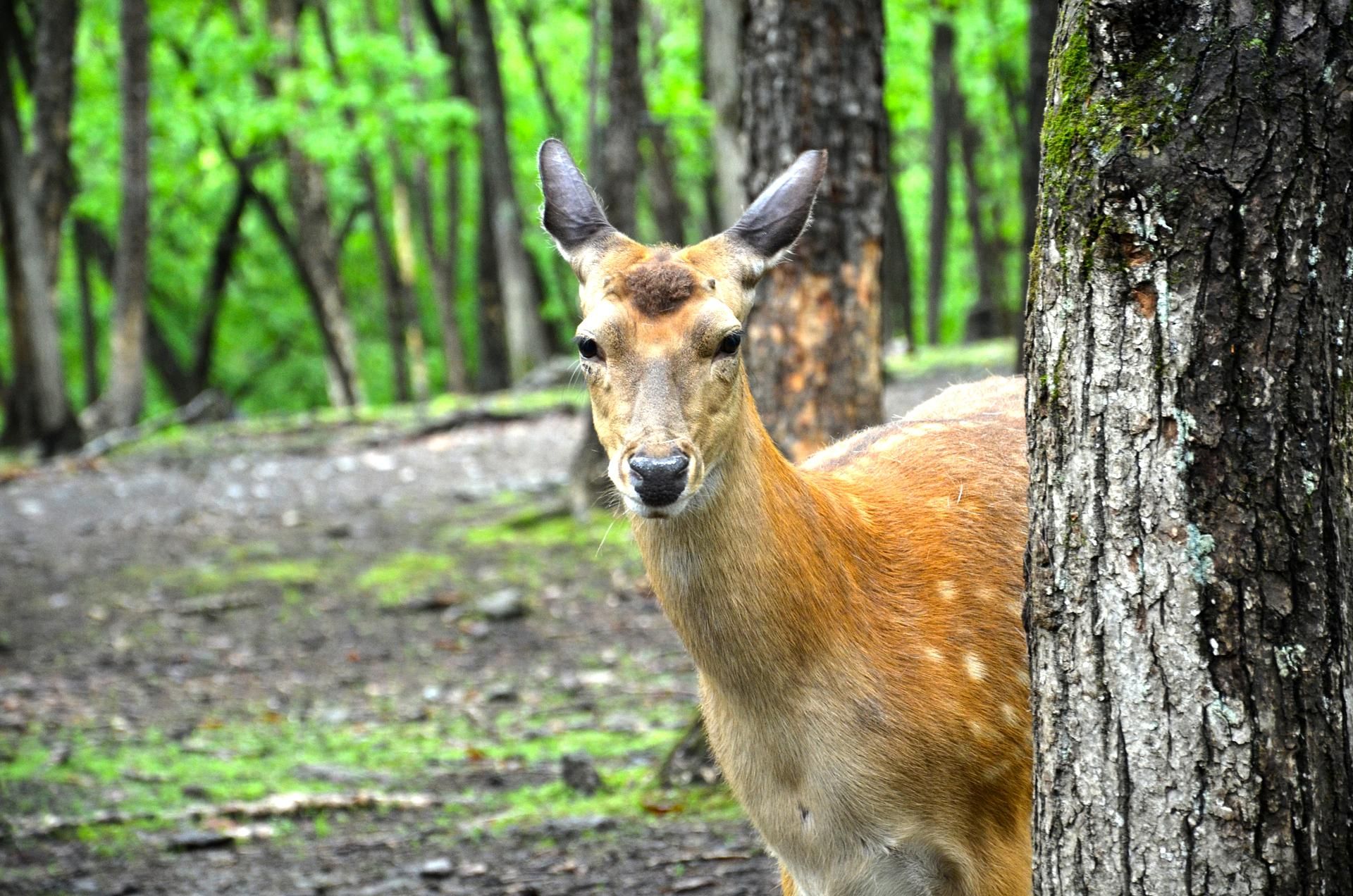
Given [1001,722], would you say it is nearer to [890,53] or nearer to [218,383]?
[890,53]

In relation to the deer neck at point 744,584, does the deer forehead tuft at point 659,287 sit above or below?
above

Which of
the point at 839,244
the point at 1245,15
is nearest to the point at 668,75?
the point at 839,244

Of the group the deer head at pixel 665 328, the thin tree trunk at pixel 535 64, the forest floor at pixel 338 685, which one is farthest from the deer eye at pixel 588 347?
the thin tree trunk at pixel 535 64

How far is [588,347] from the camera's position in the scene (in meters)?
3.90

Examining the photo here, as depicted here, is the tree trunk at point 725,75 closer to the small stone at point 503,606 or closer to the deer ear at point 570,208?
the small stone at point 503,606

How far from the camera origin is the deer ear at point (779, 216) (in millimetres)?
4160

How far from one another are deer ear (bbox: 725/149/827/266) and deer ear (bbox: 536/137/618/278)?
405 millimetres

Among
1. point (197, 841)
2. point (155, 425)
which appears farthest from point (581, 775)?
point (155, 425)

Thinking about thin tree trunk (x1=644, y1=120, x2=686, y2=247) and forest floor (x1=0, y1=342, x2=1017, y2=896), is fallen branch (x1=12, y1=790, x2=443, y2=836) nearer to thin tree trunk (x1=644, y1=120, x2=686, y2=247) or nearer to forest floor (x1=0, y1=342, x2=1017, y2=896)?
forest floor (x1=0, y1=342, x2=1017, y2=896)

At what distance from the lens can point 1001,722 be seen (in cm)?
389

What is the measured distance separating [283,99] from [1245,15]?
16189 mm

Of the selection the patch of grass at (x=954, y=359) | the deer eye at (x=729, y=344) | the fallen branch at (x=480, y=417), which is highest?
the deer eye at (x=729, y=344)

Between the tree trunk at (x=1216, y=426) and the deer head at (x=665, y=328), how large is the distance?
1163 millimetres

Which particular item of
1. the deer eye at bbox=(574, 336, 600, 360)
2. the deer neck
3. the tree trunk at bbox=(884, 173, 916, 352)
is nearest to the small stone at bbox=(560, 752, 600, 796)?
the deer neck
